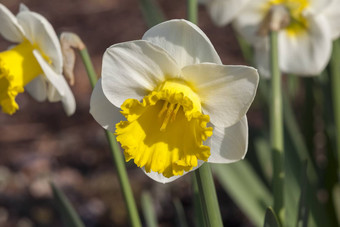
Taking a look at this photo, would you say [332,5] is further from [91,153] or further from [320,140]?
[91,153]

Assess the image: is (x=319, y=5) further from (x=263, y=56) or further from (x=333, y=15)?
(x=263, y=56)

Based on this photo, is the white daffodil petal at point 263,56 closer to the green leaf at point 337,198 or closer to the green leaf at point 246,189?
the green leaf at point 246,189

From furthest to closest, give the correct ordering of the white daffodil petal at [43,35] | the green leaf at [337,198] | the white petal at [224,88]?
the green leaf at [337,198] < the white daffodil petal at [43,35] < the white petal at [224,88]

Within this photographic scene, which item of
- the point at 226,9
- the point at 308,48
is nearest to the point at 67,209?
the point at 226,9

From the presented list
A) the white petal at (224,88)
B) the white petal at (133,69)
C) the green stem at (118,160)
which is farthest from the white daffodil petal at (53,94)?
the white petal at (224,88)

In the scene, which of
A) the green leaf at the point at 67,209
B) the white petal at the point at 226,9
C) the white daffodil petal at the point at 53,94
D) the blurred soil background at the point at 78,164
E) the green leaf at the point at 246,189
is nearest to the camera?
the white daffodil petal at the point at 53,94

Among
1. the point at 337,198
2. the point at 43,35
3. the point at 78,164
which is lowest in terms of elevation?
the point at 78,164
